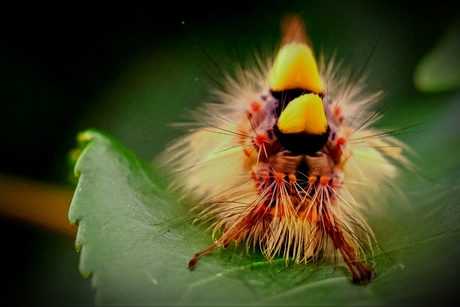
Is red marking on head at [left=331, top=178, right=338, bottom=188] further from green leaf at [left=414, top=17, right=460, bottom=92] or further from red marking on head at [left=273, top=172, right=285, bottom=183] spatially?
green leaf at [left=414, top=17, right=460, bottom=92]

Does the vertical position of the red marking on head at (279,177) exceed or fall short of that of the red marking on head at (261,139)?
it falls short

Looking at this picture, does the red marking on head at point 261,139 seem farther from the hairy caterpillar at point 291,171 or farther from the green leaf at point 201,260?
the green leaf at point 201,260

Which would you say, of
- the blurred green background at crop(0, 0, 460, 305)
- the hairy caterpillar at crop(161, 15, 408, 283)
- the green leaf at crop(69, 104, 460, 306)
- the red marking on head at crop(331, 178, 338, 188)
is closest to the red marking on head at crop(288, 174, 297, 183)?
the hairy caterpillar at crop(161, 15, 408, 283)

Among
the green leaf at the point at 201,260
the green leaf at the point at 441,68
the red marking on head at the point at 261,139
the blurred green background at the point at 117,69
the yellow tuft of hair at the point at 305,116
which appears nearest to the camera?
the green leaf at the point at 201,260

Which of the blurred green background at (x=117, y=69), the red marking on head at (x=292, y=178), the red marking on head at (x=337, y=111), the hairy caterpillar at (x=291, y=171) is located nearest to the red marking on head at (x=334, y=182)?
the hairy caterpillar at (x=291, y=171)

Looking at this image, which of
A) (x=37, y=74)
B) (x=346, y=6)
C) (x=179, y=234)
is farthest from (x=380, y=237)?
(x=37, y=74)

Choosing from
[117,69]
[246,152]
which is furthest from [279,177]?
[117,69]

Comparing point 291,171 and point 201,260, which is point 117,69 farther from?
point 201,260
